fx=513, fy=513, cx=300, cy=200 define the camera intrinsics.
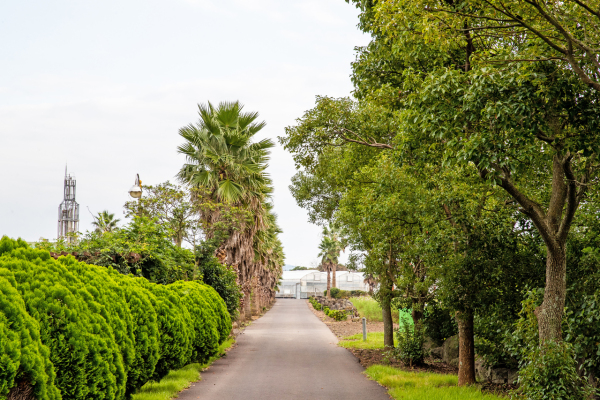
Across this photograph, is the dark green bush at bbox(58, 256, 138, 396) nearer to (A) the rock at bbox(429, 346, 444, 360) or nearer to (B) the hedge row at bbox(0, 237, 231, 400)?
(B) the hedge row at bbox(0, 237, 231, 400)

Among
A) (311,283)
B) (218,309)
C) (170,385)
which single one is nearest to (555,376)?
(170,385)

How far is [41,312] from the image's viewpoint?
5.15 meters

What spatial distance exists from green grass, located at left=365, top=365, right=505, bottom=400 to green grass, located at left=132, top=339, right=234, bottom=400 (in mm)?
4164

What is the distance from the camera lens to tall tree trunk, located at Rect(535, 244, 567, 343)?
6.65 meters

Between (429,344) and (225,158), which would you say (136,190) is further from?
(429,344)

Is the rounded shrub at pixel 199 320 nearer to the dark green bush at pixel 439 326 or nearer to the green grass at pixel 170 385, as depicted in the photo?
the green grass at pixel 170 385

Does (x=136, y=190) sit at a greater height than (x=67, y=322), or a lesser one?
greater

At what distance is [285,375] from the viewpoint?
12.6 metres

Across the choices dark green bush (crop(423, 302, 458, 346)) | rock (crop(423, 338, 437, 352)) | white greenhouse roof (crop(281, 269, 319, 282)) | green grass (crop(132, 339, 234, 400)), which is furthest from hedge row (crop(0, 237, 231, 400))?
white greenhouse roof (crop(281, 269, 319, 282))

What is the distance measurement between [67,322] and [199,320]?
700 cm

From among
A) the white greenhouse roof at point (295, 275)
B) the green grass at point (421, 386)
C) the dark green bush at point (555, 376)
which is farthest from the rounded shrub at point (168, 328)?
the white greenhouse roof at point (295, 275)

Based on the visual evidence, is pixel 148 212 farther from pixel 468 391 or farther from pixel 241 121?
pixel 468 391

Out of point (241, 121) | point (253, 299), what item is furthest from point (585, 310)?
point (253, 299)

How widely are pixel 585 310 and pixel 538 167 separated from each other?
2978 mm
